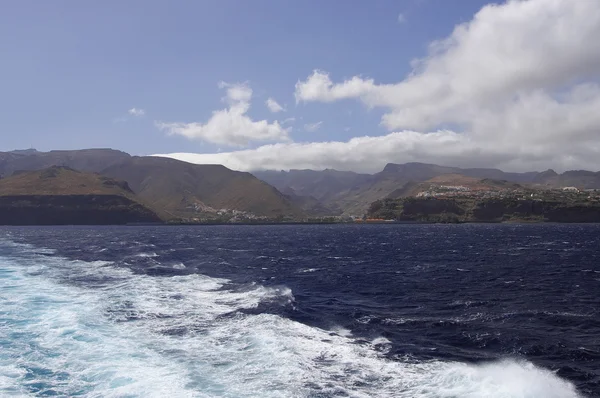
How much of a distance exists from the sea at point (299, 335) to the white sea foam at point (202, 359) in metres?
0.12

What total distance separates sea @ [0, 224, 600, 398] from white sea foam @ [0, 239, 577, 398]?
121mm

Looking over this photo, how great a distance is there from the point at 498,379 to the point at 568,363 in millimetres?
7011

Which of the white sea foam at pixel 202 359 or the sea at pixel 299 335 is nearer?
the white sea foam at pixel 202 359

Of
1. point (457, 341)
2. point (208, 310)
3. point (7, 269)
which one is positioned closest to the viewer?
point (457, 341)

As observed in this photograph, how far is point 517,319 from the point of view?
42906 mm

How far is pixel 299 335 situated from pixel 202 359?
8.64 meters

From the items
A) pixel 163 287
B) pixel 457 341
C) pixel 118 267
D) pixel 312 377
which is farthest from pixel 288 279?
pixel 312 377

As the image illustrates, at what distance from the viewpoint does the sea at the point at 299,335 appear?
2716 centimetres

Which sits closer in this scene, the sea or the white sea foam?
the white sea foam

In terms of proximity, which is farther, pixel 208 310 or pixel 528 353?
pixel 208 310

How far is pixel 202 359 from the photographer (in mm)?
31641

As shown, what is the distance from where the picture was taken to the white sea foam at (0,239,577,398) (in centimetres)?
2642

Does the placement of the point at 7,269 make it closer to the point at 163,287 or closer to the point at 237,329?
the point at 163,287

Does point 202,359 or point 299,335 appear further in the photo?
point 299,335
